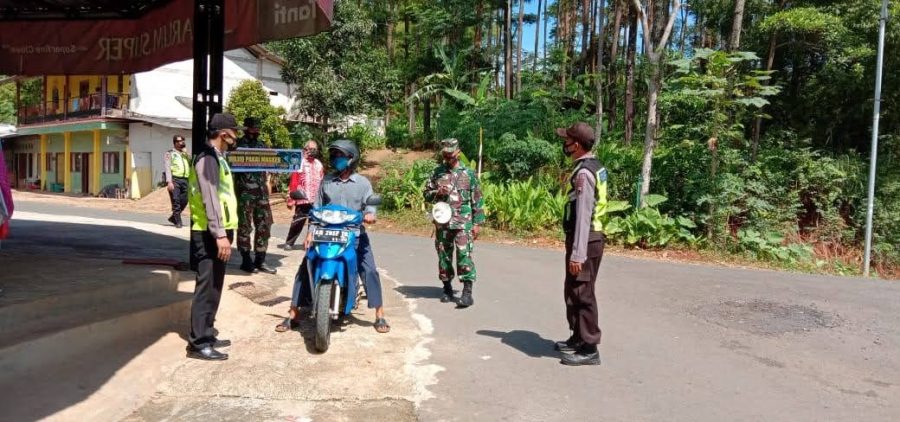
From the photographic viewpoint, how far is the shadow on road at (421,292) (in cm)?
728

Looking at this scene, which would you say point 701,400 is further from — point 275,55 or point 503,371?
point 275,55

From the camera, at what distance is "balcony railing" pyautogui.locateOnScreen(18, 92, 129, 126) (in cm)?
2664

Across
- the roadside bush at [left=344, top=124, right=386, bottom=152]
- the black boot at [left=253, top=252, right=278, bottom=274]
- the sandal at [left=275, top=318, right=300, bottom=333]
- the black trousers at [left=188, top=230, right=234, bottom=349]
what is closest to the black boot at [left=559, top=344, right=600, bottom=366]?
the sandal at [left=275, top=318, right=300, bottom=333]

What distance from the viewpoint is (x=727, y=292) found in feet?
26.3

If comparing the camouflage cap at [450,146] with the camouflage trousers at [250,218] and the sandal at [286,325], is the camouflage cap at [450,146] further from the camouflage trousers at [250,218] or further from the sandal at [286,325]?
the camouflage trousers at [250,218]

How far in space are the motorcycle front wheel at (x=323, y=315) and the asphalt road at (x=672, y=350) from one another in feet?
2.86

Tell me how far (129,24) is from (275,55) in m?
22.7

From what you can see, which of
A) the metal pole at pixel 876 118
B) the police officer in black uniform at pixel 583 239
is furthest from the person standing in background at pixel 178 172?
the metal pole at pixel 876 118

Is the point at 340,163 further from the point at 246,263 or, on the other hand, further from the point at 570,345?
the point at 246,263

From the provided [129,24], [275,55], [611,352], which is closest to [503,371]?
A: [611,352]

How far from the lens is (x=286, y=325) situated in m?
5.56

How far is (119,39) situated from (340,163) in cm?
567

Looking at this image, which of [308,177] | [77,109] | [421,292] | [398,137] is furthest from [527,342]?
[77,109]

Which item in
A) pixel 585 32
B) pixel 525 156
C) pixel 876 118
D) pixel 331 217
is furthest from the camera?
pixel 585 32
